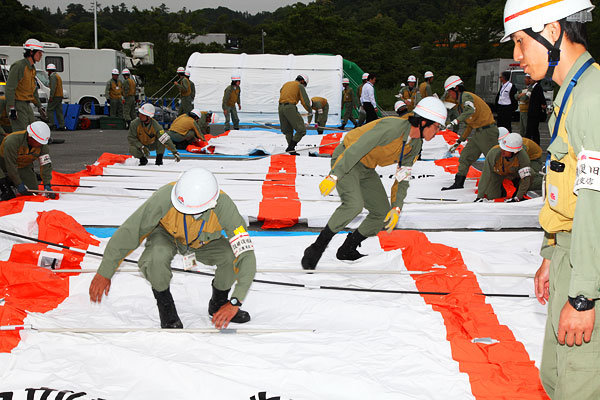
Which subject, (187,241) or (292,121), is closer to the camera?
(187,241)

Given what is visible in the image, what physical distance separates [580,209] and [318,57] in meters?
17.5

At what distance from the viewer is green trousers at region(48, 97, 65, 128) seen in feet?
50.8

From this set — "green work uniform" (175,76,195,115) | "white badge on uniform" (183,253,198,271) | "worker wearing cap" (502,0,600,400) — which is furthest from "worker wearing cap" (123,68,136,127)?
"worker wearing cap" (502,0,600,400)

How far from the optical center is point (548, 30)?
1.86 meters

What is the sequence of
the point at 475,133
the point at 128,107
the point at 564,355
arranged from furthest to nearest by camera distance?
the point at 128,107
the point at 475,133
the point at 564,355

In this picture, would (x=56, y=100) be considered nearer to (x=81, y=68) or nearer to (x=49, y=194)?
(x=81, y=68)

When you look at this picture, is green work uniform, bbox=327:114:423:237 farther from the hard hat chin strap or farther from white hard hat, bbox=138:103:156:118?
white hard hat, bbox=138:103:156:118

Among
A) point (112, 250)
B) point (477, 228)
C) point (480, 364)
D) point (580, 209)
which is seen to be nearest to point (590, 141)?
point (580, 209)

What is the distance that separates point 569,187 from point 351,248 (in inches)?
121

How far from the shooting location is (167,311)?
339 centimetres

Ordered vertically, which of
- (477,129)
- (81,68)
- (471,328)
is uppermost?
(81,68)

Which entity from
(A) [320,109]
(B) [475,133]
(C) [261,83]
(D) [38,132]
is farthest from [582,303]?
(C) [261,83]

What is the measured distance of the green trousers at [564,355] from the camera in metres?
1.74

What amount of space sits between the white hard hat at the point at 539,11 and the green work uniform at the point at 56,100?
14.4 m
